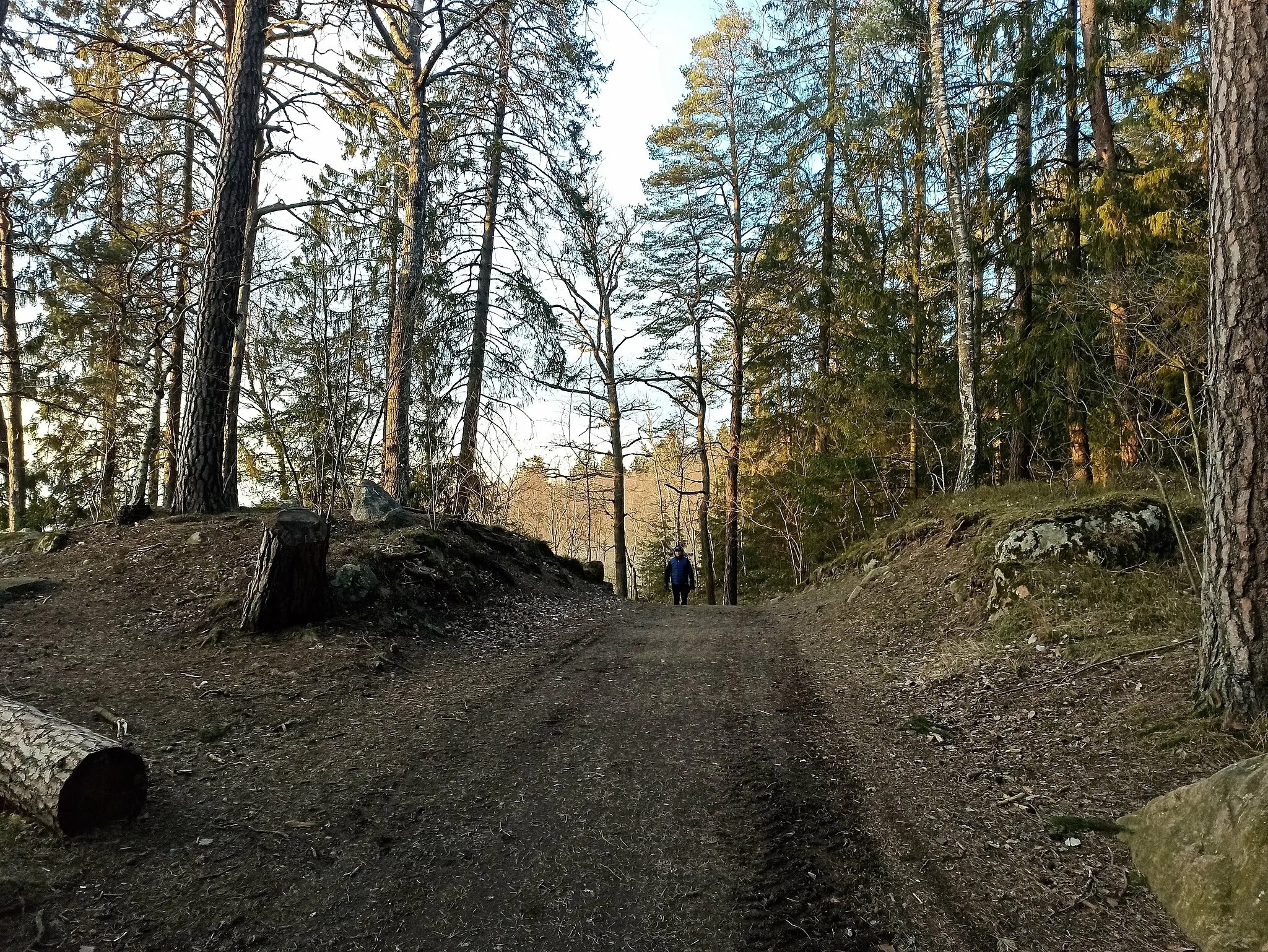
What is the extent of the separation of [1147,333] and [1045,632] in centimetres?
403

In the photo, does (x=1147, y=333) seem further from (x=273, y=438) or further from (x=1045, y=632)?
(x=273, y=438)

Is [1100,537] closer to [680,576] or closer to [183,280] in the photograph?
[680,576]

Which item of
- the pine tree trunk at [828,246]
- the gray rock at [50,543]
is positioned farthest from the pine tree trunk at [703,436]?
the gray rock at [50,543]

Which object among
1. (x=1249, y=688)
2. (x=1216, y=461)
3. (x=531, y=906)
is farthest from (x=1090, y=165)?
(x=531, y=906)

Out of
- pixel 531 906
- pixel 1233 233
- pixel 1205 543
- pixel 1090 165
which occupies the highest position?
pixel 1090 165

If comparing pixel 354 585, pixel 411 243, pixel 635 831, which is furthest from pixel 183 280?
pixel 635 831

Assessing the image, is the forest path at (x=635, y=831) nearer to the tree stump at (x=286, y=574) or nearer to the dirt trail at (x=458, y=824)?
the dirt trail at (x=458, y=824)

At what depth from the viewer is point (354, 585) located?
657 cm

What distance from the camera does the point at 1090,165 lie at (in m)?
10.5

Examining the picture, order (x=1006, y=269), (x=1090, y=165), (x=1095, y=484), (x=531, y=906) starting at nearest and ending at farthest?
(x=531, y=906), (x=1095, y=484), (x=1090, y=165), (x=1006, y=269)

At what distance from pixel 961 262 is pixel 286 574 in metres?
10.4

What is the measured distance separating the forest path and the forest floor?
0.05ft

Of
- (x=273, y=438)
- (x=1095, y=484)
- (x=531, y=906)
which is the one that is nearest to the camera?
(x=531, y=906)

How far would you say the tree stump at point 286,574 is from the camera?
18.7 feet
